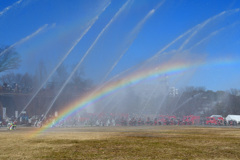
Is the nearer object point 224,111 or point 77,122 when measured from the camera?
point 77,122

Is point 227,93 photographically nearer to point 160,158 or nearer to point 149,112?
point 149,112

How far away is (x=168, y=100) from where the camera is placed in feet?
270

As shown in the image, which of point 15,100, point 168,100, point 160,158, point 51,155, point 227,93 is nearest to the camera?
point 160,158

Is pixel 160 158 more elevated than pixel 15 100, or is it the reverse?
pixel 15 100

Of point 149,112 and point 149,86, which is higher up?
point 149,86

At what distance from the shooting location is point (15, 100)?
74.6m

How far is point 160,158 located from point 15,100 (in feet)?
231

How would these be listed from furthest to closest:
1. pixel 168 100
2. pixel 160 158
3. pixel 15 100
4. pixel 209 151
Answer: pixel 168 100, pixel 15 100, pixel 209 151, pixel 160 158

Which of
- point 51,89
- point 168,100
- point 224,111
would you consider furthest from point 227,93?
point 51,89

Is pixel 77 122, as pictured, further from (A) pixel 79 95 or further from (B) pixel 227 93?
(B) pixel 227 93

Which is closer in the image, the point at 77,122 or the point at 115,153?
the point at 115,153

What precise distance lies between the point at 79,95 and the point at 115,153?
212ft

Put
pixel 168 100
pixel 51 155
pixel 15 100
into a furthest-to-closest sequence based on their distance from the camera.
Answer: pixel 168 100, pixel 15 100, pixel 51 155

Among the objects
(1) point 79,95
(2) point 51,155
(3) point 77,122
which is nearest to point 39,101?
(1) point 79,95
